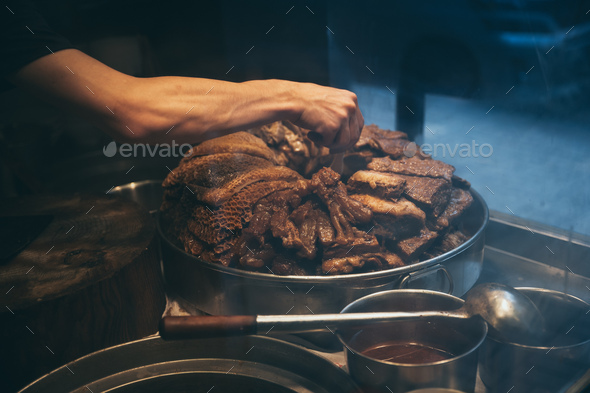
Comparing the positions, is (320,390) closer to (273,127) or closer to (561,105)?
(273,127)

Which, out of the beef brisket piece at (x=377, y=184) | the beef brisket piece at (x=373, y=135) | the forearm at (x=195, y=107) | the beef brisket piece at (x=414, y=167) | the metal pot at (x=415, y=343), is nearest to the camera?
the metal pot at (x=415, y=343)

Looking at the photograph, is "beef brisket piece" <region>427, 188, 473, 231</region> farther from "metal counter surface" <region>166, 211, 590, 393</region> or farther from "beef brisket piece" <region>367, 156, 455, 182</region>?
"metal counter surface" <region>166, 211, 590, 393</region>

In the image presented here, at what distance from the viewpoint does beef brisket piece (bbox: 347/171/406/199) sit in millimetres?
1396

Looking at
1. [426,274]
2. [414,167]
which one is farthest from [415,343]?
[414,167]

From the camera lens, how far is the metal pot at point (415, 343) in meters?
0.88

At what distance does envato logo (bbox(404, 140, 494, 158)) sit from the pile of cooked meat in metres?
0.11

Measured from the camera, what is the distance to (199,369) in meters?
1.24

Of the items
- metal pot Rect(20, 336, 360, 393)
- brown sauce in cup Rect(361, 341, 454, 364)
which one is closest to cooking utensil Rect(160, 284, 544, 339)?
brown sauce in cup Rect(361, 341, 454, 364)

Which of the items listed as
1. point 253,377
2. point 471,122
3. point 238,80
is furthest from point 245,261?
point 471,122

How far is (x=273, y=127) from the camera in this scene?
1620 mm

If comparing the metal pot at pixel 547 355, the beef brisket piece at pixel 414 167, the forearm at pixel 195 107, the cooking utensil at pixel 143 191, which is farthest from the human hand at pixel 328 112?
the cooking utensil at pixel 143 191

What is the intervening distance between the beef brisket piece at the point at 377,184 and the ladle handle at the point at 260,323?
19.4 inches

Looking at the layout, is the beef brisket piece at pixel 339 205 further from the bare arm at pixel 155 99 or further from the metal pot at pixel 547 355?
the metal pot at pixel 547 355

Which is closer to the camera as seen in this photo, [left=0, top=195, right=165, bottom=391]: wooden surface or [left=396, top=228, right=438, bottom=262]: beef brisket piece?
[left=0, top=195, right=165, bottom=391]: wooden surface
